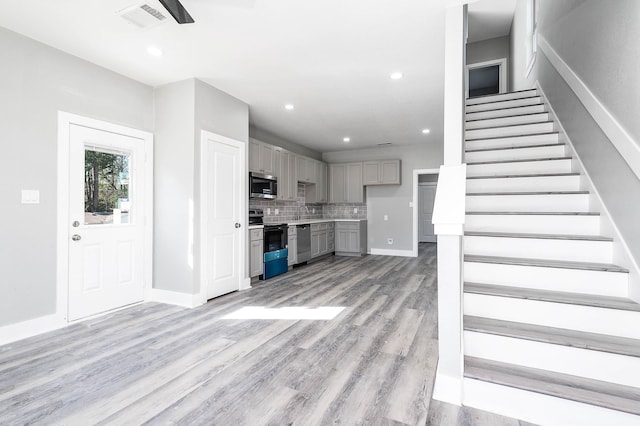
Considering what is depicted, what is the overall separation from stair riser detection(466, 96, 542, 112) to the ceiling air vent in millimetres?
3923

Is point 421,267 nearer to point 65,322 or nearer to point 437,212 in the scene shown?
point 437,212

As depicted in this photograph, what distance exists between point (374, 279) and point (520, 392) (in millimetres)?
3208

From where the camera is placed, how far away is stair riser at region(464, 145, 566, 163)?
9.62 ft

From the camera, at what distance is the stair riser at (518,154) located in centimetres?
293

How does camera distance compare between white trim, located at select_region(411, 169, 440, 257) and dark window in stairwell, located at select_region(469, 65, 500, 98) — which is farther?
dark window in stairwell, located at select_region(469, 65, 500, 98)

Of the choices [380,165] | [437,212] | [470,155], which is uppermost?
[380,165]

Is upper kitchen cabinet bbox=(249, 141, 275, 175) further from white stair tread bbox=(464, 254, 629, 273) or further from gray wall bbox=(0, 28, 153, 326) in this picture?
white stair tread bbox=(464, 254, 629, 273)

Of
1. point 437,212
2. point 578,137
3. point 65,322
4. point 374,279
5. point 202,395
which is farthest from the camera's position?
point 374,279

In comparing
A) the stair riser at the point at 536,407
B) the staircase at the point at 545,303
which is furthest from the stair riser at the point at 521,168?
the stair riser at the point at 536,407

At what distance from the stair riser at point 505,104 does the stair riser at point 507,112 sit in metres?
0.12

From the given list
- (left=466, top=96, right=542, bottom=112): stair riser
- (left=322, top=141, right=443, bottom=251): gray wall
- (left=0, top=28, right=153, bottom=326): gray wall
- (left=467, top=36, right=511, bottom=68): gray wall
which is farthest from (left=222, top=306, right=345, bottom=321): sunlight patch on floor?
(left=467, top=36, right=511, bottom=68): gray wall

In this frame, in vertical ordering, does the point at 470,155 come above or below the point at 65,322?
above

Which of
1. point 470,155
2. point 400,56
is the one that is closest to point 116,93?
point 400,56

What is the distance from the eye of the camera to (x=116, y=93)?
3.36 meters
